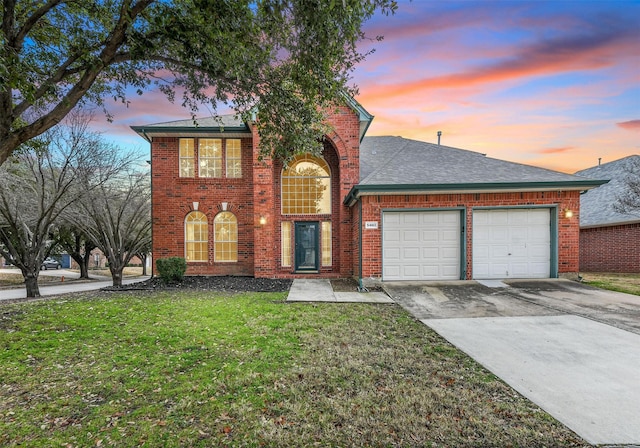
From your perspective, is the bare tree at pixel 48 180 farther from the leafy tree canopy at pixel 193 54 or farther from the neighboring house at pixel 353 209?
the leafy tree canopy at pixel 193 54

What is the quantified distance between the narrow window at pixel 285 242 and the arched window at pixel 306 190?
56 centimetres

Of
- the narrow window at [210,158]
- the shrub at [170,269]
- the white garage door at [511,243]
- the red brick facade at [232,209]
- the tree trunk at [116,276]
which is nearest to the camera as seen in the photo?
the white garage door at [511,243]

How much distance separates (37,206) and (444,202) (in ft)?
51.4

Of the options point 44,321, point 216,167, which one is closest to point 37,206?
point 216,167

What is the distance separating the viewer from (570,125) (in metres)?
12.0

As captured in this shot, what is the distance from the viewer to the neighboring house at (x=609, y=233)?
47.6ft

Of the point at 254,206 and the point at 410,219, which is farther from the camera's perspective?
the point at 254,206

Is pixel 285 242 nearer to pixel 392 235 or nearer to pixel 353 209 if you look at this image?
pixel 353 209

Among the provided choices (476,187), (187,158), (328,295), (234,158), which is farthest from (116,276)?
(476,187)

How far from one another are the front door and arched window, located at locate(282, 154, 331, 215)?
60 centimetres

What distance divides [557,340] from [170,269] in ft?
37.0

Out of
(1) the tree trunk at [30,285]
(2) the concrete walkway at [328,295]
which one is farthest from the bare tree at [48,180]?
(2) the concrete walkway at [328,295]

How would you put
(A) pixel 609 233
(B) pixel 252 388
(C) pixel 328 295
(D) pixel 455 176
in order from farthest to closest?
(A) pixel 609 233 < (D) pixel 455 176 < (C) pixel 328 295 < (B) pixel 252 388

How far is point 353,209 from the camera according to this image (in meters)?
12.1
